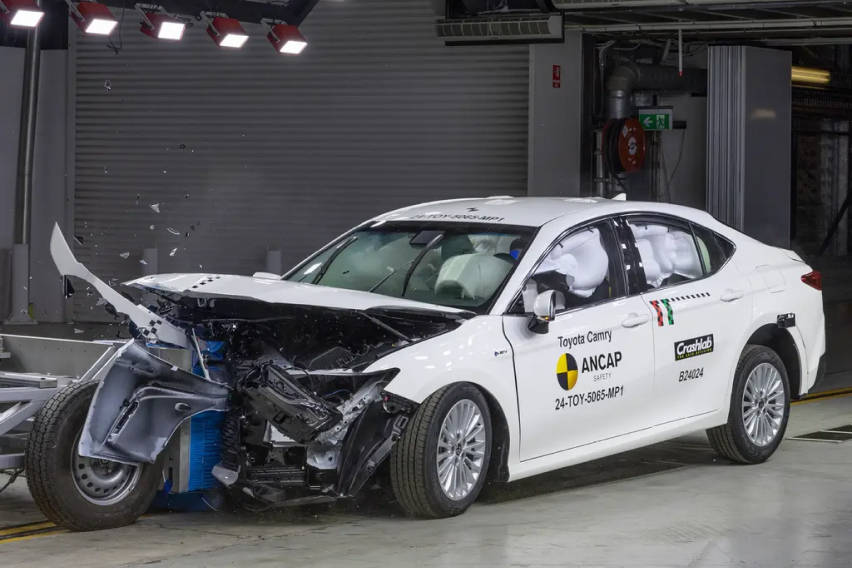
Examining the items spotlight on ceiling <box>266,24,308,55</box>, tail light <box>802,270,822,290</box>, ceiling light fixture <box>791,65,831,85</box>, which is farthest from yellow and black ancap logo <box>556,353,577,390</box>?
ceiling light fixture <box>791,65,831,85</box>

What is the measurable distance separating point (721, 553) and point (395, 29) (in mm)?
13053

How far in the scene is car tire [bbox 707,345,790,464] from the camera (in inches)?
350

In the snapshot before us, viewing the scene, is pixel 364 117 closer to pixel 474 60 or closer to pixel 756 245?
pixel 474 60

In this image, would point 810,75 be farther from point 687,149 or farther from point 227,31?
point 227,31

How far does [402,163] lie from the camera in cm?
1895

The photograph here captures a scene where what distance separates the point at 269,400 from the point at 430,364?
779 mm

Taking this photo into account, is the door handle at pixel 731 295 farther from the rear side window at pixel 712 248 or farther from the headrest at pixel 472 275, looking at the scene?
the headrest at pixel 472 275

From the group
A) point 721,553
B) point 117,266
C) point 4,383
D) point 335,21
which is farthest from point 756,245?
point 117,266

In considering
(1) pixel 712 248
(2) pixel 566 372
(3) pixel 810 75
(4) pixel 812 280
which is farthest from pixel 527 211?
(3) pixel 810 75

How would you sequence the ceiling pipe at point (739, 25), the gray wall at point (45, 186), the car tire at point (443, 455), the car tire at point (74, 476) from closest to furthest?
the car tire at point (74, 476)
the car tire at point (443, 455)
the ceiling pipe at point (739, 25)
the gray wall at point (45, 186)

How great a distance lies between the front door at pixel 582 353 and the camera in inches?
296

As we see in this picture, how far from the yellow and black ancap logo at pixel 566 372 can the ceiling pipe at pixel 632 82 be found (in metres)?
10.6

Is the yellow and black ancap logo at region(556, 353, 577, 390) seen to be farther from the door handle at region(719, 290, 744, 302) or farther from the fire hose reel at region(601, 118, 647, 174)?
the fire hose reel at region(601, 118, 647, 174)

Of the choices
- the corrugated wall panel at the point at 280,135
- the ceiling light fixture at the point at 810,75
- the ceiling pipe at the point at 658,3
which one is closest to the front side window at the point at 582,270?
the ceiling pipe at the point at 658,3
